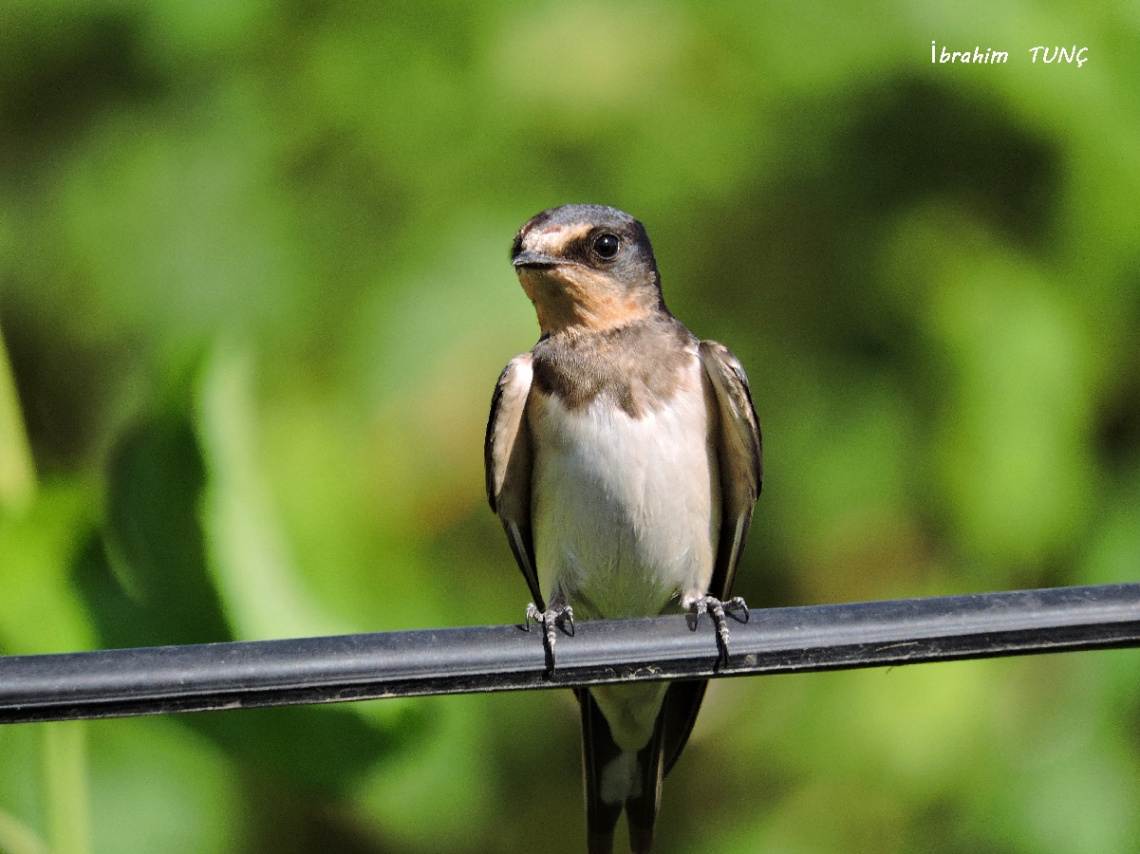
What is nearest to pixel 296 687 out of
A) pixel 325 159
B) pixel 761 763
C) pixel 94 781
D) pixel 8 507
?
pixel 8 507

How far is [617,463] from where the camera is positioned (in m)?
3.20

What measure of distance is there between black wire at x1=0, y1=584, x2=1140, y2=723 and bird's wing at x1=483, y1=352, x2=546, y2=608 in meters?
1.27

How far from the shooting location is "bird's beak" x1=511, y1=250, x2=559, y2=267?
3.21m

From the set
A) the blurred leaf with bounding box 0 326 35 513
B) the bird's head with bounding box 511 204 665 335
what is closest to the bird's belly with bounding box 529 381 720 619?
the bird's head with bounding box 511 204 665 335

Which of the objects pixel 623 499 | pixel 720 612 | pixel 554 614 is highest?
pixel 623 499

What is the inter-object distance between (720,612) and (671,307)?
1.07 meters

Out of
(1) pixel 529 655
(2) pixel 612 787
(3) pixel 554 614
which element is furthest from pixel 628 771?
(1) pixel 529 655

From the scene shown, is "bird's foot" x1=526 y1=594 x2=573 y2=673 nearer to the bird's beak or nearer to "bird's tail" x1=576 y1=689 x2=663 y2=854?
"bird's tail" x1=576 y1=689 x2=663 y2=854

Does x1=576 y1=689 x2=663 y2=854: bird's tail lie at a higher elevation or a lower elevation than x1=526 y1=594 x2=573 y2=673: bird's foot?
lower

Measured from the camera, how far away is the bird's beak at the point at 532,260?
10.5 feet

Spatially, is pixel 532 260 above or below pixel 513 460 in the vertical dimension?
above

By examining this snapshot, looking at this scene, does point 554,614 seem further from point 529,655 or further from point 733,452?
point 529,655

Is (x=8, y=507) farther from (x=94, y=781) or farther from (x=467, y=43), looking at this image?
(x=467, y=43)

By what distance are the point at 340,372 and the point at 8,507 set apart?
0.83 meters
